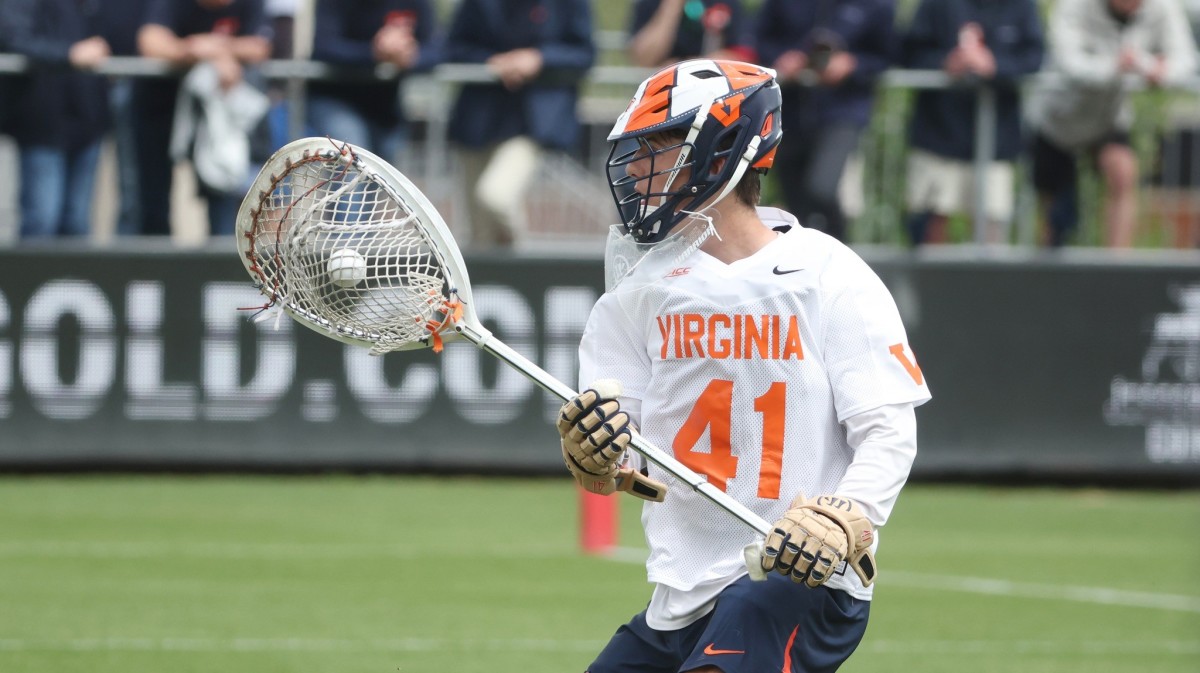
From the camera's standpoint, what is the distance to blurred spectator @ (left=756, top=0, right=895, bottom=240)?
1279 centimetres

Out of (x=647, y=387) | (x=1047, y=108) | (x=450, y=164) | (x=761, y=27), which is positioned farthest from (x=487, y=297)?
(x=647, y=387)

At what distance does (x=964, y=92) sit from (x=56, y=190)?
21.5 feet

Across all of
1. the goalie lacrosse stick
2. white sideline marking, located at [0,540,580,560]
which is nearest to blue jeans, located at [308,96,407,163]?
white sideline marking, located at [0,540,580,560]

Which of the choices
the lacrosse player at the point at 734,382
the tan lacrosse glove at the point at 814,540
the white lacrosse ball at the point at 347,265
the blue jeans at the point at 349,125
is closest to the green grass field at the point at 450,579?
the blue jeans at the point at 349,125

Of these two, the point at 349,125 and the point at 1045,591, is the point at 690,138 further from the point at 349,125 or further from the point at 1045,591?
the point at 349,125

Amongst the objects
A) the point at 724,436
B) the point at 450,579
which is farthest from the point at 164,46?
the point at 724,436

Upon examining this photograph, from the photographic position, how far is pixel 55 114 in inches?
488

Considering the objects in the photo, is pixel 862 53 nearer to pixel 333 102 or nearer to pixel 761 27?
pixel 761 27

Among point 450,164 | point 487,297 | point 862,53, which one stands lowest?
point 487,297

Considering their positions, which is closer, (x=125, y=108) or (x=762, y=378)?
(x=762, y=378)

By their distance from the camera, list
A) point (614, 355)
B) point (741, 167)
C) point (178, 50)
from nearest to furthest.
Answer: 1. point (741, 167)
2. point (614, 355)
3. point (178, 50)

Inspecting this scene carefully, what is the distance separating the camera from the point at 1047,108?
528 inches

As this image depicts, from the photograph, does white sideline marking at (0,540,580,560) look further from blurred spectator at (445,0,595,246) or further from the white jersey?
the white jersey

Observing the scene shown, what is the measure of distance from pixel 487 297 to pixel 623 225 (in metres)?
8.64
